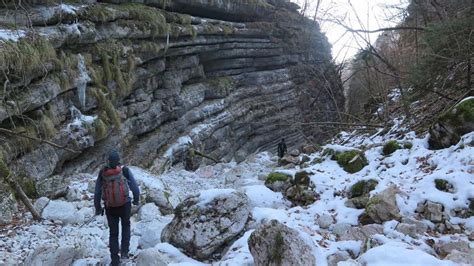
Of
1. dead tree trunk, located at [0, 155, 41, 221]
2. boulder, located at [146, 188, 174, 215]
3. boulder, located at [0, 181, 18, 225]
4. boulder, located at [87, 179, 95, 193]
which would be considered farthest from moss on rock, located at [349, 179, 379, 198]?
boulder, located at [0, 181, 18, 225]

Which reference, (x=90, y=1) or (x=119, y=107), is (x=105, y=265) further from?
(x=90, y=1)

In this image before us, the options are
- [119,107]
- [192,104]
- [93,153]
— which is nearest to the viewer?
[93,153]

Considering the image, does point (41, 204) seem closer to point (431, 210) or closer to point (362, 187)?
point (362, 187)

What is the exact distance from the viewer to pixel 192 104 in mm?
17266

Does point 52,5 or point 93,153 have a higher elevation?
point 52,5

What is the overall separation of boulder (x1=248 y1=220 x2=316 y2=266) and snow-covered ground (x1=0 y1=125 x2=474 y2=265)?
17cm

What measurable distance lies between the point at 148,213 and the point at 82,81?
5199mm

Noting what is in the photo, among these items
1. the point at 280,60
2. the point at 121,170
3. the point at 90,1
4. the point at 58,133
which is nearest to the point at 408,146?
the point at 121,170

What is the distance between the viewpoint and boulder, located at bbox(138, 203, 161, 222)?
7.00 m

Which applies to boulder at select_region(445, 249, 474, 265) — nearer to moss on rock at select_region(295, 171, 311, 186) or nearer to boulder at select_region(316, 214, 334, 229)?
boulder at select_region(316, 214, 334, 229)

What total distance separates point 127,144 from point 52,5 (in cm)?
461

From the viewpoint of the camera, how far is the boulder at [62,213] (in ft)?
22.0

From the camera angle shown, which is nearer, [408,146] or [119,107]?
[408,146]

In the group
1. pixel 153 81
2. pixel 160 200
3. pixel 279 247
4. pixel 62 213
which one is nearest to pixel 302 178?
pixel 160 200
